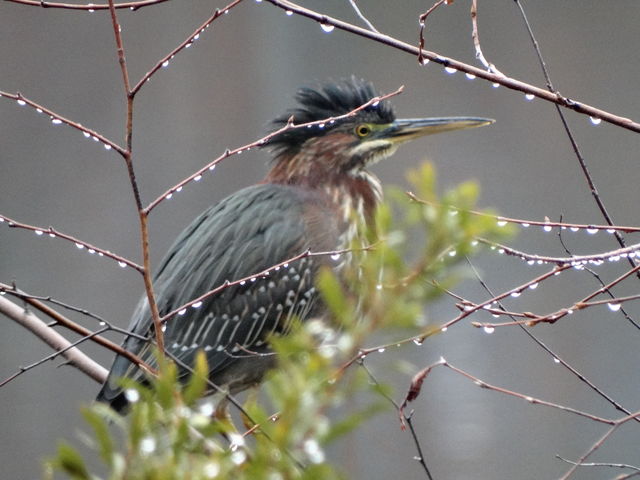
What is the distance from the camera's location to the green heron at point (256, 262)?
213 cm

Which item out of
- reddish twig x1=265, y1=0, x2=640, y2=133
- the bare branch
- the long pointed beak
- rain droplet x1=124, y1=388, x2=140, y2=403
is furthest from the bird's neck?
rain droplet x1=124, y1=388, x2=140, y2=403

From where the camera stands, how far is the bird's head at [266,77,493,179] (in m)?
2.29

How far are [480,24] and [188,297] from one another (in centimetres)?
242

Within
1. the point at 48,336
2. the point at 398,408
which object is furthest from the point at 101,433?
the point at 48,336

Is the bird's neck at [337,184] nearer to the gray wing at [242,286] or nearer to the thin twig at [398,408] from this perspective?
the gray wing at [242,286]

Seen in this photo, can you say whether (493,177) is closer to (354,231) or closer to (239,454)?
(354,231)

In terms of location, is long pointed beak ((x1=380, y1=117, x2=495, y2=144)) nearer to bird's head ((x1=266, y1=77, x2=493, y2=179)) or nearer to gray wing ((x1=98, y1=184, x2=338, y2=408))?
bird's head ((x1=266, y1=77, x2=493, y2=179))

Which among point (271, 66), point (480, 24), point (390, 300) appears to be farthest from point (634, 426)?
point (390, 300)

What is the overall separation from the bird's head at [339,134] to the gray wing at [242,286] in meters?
0.17

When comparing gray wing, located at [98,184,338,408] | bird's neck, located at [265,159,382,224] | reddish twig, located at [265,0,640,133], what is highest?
reddish twig, located at [265,0,640,133]

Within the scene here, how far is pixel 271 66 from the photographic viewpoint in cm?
414

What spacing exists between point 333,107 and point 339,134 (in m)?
0.09

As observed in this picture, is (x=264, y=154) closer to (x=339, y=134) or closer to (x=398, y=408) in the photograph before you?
(x=339, y=134)

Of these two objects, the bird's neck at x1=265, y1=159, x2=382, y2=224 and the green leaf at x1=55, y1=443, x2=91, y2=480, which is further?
the bird's neck at x1=265, y1=159, x2=382, y2=224
